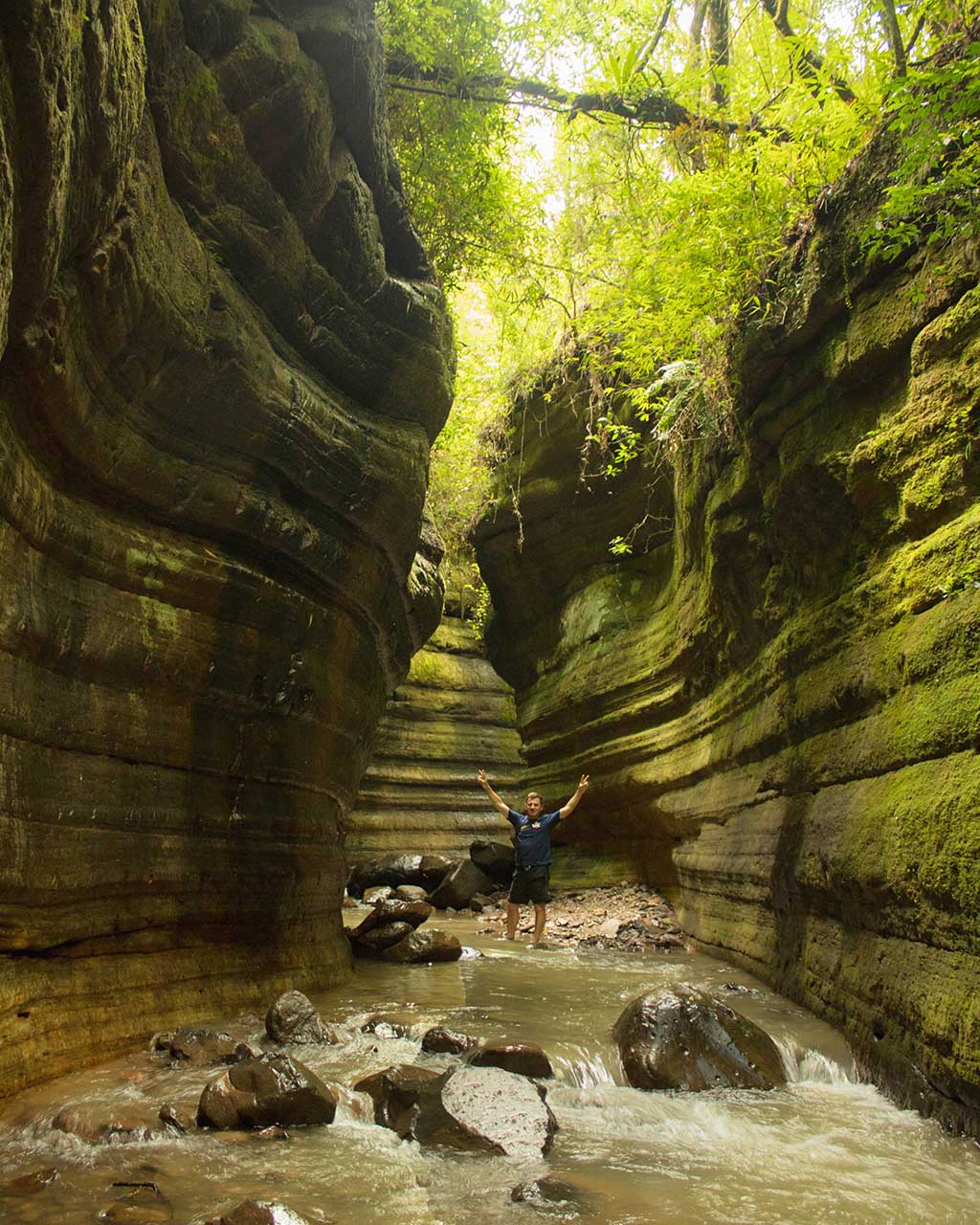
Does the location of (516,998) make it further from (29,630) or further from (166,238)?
(166,238)

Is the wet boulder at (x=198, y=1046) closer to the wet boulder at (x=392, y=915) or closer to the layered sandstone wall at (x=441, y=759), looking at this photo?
the wet boulder at (x=392, y=915)

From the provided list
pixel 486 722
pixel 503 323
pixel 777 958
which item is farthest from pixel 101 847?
pixel 486 722

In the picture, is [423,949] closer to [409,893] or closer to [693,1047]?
[409,893]

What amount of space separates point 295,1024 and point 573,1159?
7.39 ft

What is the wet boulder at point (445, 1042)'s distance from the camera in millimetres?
5195

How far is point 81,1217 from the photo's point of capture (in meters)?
2.79

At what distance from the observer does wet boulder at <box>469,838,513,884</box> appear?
15172mm

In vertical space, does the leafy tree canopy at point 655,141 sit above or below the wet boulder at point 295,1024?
above

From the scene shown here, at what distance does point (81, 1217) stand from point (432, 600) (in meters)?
7.09

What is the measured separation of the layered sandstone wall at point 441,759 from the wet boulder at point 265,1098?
1170cm

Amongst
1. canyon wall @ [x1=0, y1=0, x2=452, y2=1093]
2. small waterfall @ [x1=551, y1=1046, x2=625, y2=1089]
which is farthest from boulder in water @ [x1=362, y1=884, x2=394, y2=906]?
small waterfall @ [x1=551, y1=1046, x2=625, y2=1089]

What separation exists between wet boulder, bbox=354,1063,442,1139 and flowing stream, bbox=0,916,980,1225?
0.08m

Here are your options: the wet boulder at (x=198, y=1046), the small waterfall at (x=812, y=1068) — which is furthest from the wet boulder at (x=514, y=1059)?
the small waterfall at (x=812, y=1068)

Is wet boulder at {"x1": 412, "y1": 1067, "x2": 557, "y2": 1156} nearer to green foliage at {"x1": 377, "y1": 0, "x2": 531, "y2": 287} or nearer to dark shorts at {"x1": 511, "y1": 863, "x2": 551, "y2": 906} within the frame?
dark shorts at {"x1": 511, "y1": 863, "x2": 551, "y2": 906}
